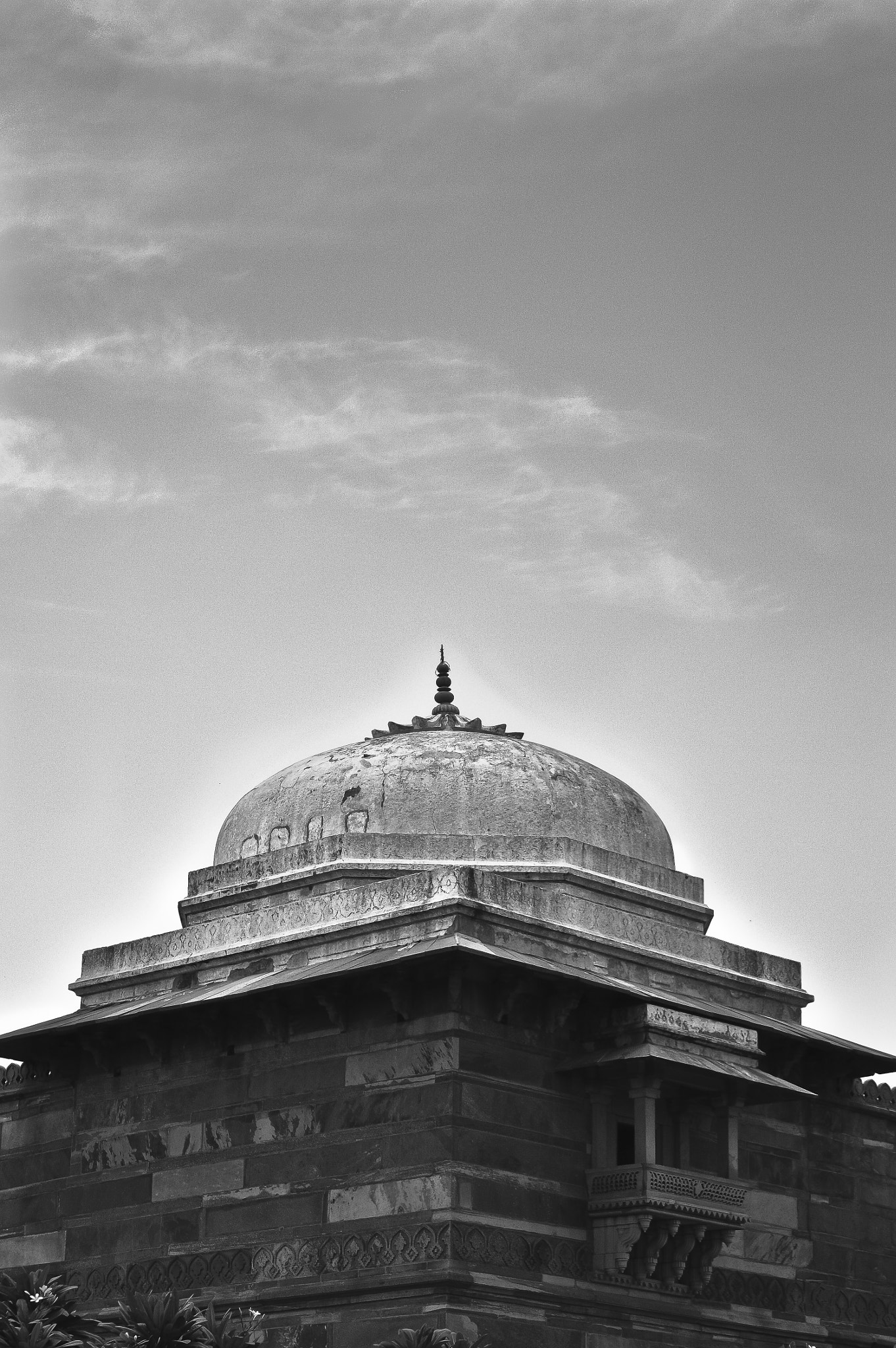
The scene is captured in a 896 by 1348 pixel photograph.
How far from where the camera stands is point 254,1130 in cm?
1722

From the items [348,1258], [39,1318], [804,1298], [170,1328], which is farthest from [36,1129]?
[804,1298]

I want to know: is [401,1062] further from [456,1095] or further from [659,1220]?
[659,1220]

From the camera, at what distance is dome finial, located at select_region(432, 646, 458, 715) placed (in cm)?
2139

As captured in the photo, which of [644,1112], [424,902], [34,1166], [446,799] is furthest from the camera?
[446,799]

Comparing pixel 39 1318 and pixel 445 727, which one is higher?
pixel 445 727

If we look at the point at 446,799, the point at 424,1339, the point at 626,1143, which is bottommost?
the point at 424,1339

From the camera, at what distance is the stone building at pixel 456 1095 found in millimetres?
16188

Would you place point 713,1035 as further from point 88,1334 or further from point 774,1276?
point 88,1334

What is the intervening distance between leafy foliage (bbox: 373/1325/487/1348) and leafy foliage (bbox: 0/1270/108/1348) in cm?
203

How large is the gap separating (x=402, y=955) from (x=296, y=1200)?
7.49 feet

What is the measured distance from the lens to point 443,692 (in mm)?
21516

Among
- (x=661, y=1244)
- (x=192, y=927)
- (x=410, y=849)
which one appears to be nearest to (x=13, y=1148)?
(x=192, y=927)

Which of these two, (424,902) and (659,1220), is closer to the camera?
(659,1220)

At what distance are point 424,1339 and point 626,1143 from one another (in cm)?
337
